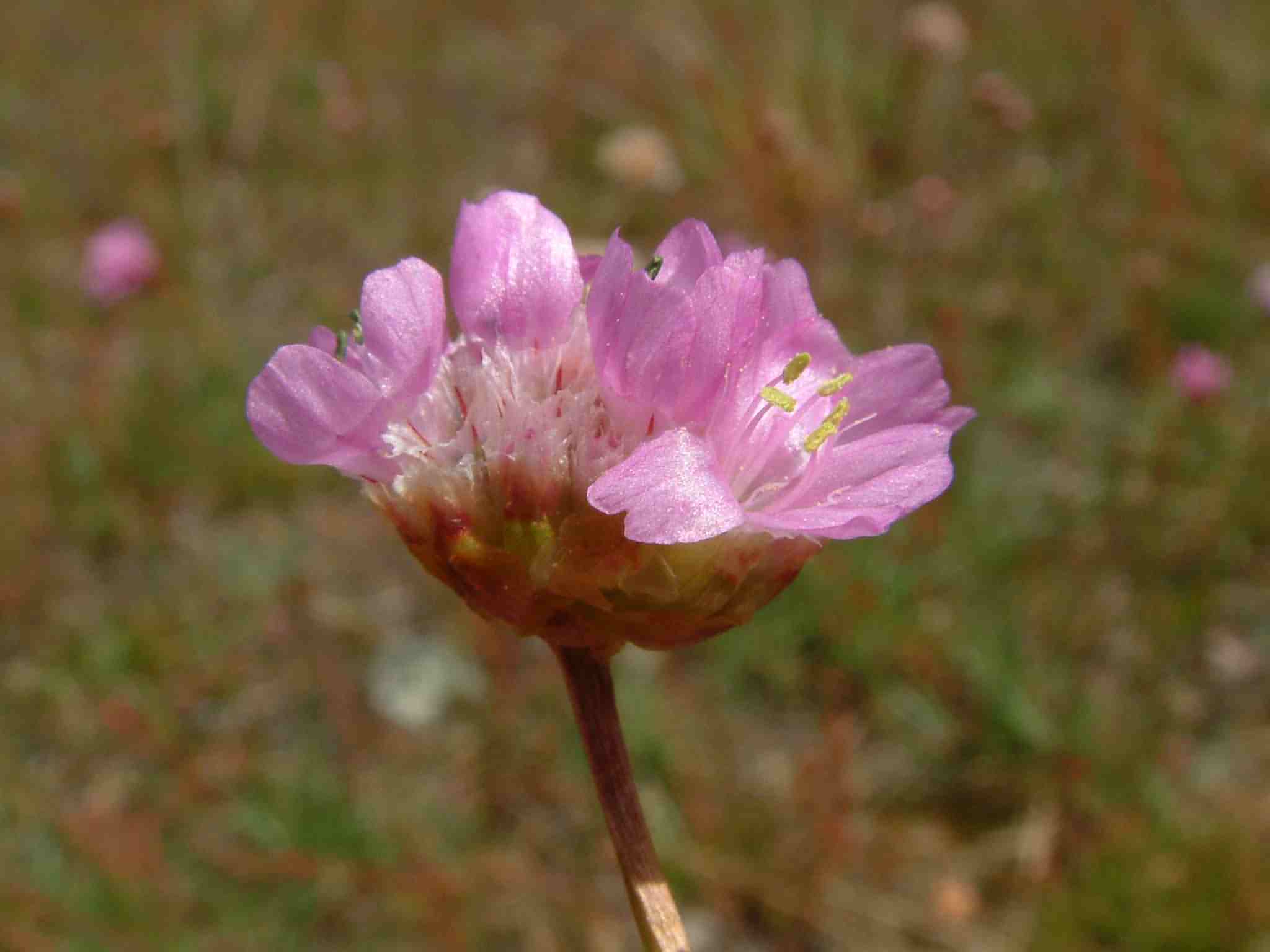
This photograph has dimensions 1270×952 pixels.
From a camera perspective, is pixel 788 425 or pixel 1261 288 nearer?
pixel 788 425

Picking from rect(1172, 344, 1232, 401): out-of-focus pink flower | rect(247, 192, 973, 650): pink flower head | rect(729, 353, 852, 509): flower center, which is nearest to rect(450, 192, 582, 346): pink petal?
rect(247, 192, 973, 650): pink flower head

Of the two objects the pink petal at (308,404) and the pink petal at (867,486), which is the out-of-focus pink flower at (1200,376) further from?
the pink petal at (308,404)

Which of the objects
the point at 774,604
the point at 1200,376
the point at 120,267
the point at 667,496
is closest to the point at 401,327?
the point at 667,496

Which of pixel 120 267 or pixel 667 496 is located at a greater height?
pixel 120 267

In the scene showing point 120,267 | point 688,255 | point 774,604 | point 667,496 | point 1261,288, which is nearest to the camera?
point 667,496

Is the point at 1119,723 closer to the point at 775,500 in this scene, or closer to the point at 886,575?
the point at 886,575

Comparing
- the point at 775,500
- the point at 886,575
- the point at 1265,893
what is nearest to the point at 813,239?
the point at 886,575

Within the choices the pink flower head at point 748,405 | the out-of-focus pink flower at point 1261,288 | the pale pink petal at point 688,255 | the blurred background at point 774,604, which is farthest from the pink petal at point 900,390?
the out-of-focus pink flower at point 1261,288

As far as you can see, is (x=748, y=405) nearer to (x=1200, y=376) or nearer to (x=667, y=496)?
(x=667, y=496)
